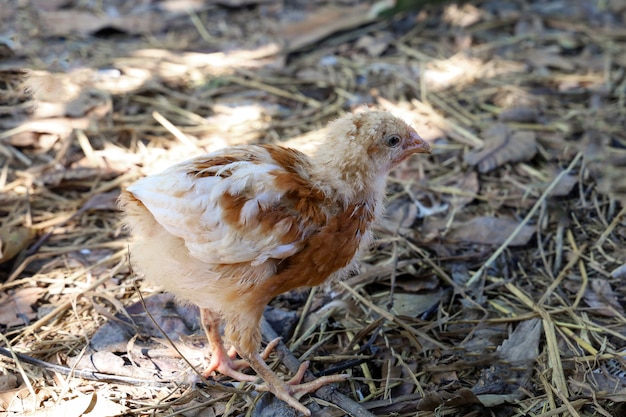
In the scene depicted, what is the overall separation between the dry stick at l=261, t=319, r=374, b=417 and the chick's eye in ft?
3.20

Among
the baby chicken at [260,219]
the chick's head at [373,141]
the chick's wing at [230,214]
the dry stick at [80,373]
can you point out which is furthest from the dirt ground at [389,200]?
the chick's head at [373,141]

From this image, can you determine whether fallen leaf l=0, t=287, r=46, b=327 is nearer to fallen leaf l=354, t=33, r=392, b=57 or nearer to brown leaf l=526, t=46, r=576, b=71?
fallen leaf l=354, t=33, r=392, b=57

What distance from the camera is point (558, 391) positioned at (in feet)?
7.93

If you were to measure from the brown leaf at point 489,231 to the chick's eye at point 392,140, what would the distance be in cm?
97

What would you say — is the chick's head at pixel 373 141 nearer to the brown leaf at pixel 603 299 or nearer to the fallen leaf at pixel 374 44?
the brown leaf at pixel 603 299

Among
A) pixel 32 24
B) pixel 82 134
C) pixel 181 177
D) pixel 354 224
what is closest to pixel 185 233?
pixel 181 177

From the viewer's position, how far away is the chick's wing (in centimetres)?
226

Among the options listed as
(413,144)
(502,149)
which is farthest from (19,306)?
(502,149)

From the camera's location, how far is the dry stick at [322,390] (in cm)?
234

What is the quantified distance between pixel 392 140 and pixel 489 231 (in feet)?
3.56

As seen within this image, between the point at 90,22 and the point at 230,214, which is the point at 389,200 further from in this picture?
the point at 90,22

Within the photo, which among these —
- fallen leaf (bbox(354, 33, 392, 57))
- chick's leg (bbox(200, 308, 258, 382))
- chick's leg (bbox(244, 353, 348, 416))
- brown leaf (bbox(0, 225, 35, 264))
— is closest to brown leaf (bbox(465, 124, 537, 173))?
fallen leaf (bbox(354, 33, 392, 57))

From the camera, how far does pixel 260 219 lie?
228cm

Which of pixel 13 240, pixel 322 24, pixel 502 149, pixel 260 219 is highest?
pixel 260 219
